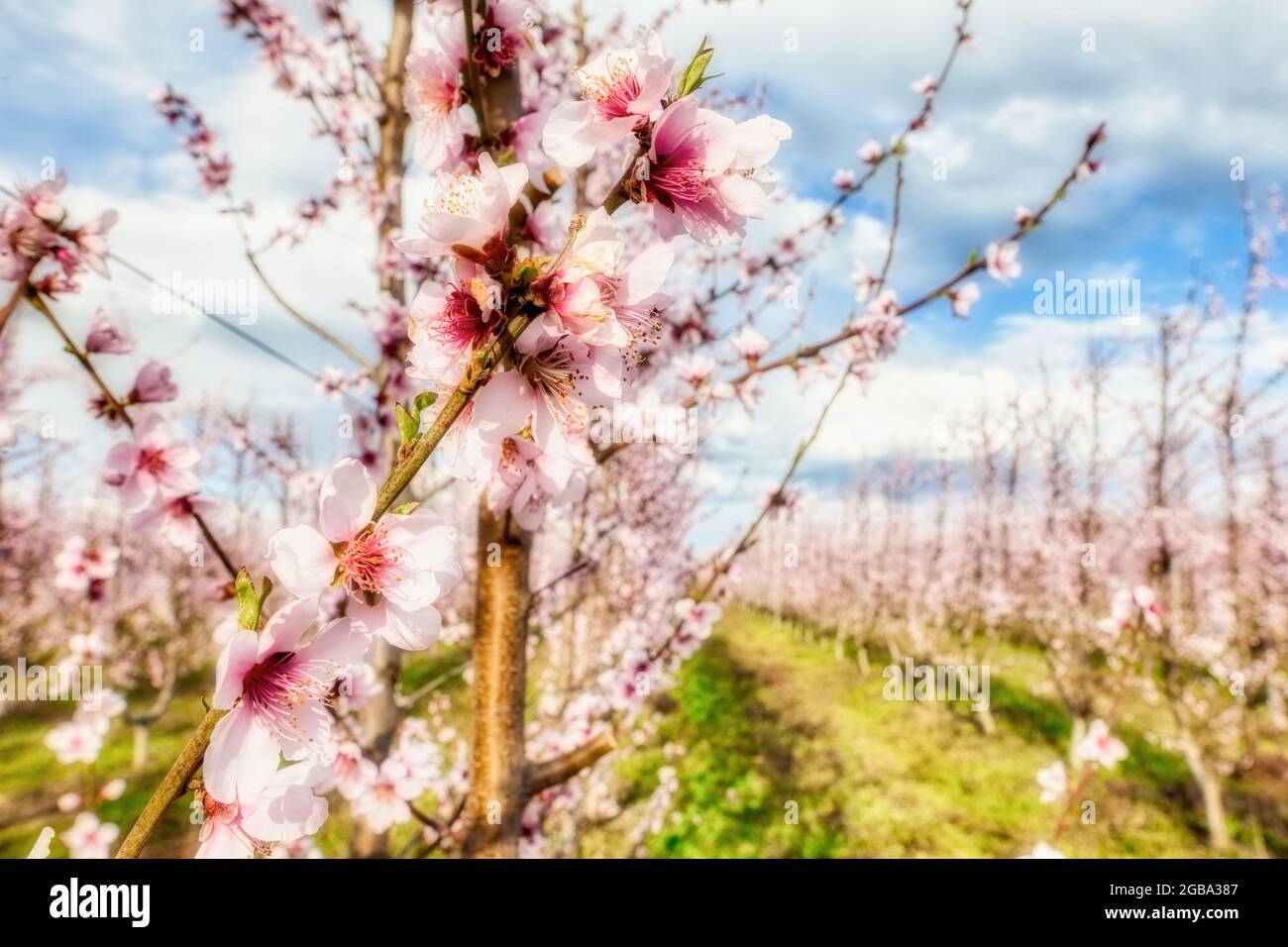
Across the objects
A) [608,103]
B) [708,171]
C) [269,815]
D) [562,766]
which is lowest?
[562,766]

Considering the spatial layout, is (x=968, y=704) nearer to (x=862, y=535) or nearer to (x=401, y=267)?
(x=862, y=535)

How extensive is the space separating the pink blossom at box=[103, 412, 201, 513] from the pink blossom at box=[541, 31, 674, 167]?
53.3 inches

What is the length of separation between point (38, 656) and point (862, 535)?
21.4 meters

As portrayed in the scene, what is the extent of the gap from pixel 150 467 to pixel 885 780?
31.4 feet

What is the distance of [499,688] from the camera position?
1543 millimetres

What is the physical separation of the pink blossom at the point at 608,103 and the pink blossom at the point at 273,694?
2.14ft

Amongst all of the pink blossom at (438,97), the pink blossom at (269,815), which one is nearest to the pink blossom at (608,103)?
the pink blossom at (438,97)

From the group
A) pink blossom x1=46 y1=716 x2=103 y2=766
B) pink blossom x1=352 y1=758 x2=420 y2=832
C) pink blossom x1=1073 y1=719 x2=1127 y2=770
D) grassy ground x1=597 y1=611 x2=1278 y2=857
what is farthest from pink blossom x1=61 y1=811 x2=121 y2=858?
pink blossom x1=1073 y1=719 x2=1127 y2=770

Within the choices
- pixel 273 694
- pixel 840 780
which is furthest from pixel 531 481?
pixel 840 780

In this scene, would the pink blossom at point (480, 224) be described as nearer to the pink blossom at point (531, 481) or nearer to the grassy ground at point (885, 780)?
the pink blossom at point (531, 481)

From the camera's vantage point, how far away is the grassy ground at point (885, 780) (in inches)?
287

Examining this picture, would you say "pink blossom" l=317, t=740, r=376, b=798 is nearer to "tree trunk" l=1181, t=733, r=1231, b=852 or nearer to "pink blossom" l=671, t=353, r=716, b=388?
"pink blossom" l=671, t=353, r=716, b=388

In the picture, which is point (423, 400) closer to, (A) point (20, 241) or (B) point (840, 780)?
(A) point (20, 241)
